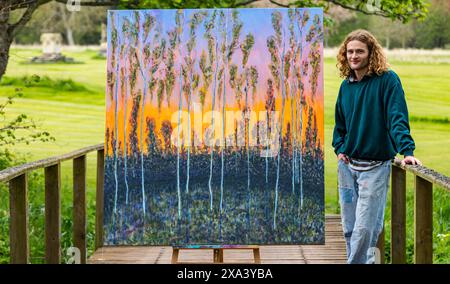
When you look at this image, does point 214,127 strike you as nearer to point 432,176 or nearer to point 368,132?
point 368,132

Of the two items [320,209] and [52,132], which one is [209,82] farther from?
[52,132]

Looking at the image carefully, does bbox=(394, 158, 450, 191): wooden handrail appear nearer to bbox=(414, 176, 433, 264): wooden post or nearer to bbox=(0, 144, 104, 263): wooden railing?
bbox=(414, 176, 433, 264): wooden post

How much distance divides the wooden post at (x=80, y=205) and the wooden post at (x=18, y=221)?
145 centimetres

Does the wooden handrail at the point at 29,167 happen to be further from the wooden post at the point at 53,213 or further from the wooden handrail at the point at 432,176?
the wooden handrail at the point at 432,176

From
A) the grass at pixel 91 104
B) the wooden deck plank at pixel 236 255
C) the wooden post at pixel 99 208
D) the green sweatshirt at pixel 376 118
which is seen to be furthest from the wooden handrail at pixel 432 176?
the grass at pixel 91 104

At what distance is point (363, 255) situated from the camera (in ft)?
14.1

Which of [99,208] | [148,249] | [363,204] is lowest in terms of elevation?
[148,249]

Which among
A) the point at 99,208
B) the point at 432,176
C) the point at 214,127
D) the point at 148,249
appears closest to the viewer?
the point at 432,176

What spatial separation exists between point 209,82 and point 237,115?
211 mm

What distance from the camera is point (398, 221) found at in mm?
5328

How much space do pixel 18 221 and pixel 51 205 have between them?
2.67 feet

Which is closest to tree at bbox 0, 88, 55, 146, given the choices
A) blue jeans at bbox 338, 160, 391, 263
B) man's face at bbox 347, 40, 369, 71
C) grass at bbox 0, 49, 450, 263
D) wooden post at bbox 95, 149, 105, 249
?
wooden post at bbox 95, 149, 105, 249

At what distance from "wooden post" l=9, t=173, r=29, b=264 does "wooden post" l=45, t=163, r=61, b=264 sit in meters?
0.74

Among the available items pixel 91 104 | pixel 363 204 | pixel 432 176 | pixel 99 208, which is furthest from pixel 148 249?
pixel 91 104
